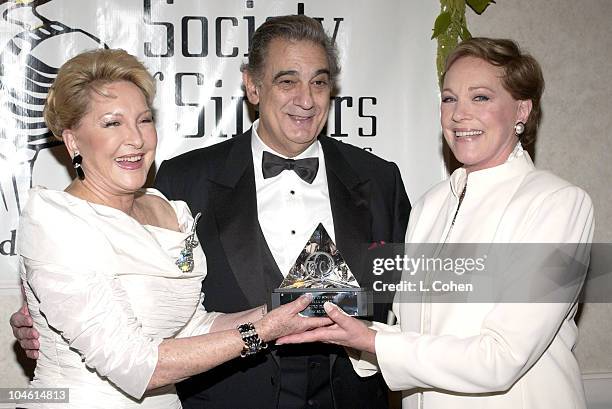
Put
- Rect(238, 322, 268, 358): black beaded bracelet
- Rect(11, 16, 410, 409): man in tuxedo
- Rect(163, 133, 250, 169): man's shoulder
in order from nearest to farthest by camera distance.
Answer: Rect(238, 322, 268, 358): black beaded bracelet → Rect(11, 16, 410, 409): man in tuxedo → Rect(163, 133, 250, 169): man's shoulder

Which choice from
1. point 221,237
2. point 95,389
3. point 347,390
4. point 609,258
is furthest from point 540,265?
point 609,258

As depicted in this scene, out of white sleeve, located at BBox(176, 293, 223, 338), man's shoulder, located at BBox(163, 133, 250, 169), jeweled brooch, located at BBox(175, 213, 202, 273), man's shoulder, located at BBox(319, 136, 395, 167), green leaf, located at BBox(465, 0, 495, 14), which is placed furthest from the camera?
green leaf, located at BBox(465, 0, 495, 14)

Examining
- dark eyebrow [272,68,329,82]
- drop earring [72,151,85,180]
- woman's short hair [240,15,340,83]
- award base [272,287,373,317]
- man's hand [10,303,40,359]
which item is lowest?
man's hand [10,303,40,359]

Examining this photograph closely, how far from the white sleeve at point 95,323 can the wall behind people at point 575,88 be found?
2.96 metres

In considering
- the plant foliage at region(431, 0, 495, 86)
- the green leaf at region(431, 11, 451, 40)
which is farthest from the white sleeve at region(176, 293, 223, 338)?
the green leaf at region(431, 11, 451, 40)

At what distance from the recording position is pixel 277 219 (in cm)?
315

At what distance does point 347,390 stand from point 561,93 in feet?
8.10

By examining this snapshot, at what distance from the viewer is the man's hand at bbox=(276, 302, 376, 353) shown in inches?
97.0

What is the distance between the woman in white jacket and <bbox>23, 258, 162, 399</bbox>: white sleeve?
52cm

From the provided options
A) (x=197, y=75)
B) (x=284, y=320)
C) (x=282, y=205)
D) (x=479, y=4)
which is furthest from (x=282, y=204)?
(x=479, y=4)

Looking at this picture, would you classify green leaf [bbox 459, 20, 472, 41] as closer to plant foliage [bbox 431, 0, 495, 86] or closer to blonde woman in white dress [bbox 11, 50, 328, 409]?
plant foliage [bbox 431, 0, 495, 86]

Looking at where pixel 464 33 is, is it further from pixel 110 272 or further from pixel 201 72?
pixel 110 272

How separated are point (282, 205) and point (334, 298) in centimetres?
80

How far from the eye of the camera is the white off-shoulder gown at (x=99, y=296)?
2.24 m
